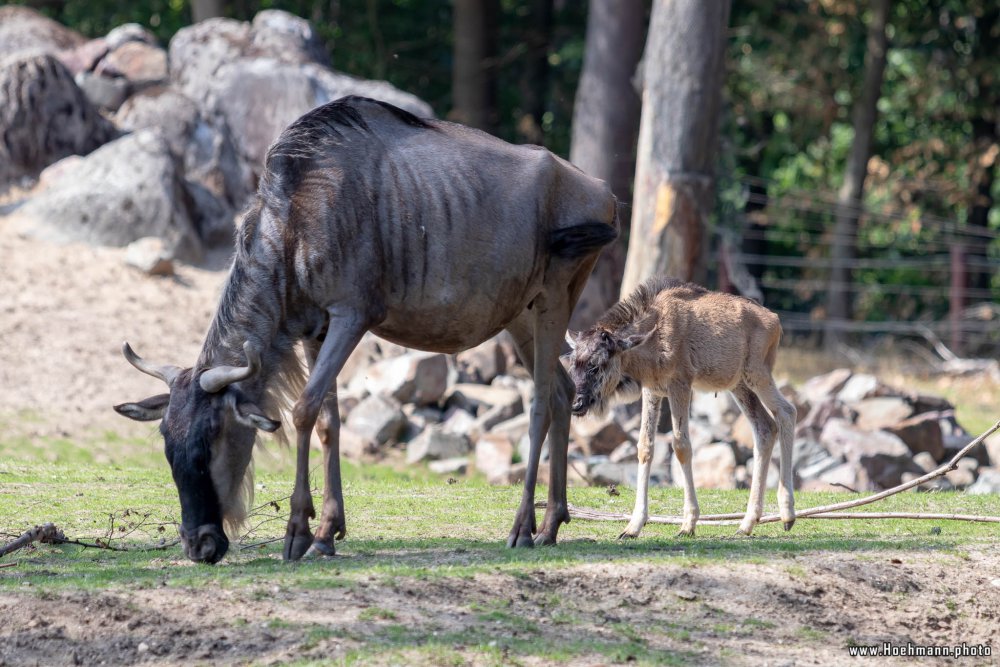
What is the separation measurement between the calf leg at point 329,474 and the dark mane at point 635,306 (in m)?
1.96

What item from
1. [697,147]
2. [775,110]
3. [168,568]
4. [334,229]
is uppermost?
[775,110]

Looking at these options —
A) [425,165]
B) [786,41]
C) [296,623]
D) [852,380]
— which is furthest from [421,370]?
[786,41]

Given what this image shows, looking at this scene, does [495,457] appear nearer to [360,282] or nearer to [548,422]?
[548,422]

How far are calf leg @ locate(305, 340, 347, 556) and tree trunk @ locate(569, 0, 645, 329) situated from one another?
11909 mm

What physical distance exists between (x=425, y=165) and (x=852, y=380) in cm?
1009

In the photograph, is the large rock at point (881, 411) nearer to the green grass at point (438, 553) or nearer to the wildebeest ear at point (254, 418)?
the green grass at point (438, 553)

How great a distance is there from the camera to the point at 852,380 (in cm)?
1661

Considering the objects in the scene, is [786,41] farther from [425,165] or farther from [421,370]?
[425,165]

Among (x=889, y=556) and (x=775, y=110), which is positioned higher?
(x=775, y=110)

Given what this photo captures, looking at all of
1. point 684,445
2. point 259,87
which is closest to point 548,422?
point 684,445

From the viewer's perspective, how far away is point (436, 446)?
14.0 metres

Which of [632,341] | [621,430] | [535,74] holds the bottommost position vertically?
[621,430]

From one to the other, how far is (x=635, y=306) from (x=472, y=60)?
1693 cm

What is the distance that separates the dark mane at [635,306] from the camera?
8812 mm
